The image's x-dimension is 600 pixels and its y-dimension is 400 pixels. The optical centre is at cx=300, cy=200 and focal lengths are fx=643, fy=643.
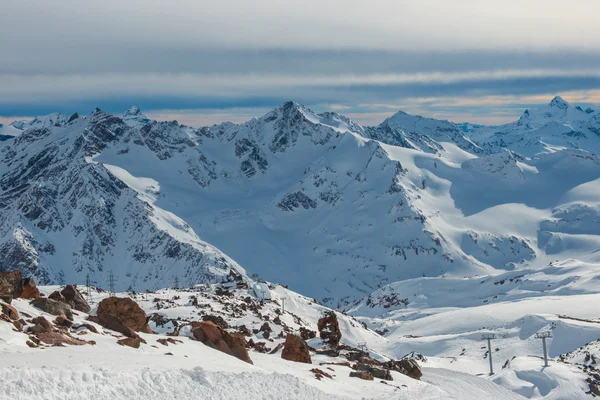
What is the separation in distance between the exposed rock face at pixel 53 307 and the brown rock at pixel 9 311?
3501 mm

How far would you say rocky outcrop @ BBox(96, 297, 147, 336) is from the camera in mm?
41688

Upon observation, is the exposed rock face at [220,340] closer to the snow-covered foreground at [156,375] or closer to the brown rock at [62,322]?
the snow-covered foreground at [156,375]

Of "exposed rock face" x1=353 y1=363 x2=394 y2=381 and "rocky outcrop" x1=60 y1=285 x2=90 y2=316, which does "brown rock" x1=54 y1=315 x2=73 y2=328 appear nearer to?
"rocky outcrop" x1=60 y1=285 x2=90 y2=316

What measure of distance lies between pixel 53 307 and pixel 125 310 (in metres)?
5.61

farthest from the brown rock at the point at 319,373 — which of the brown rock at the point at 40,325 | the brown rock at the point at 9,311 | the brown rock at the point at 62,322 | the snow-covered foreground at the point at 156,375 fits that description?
the brown rock at the point at 9,311

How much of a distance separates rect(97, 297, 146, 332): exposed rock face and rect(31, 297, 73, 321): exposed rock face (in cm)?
371

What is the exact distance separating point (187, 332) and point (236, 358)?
4.82m

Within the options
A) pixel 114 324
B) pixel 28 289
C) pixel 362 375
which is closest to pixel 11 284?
pixel 28 289

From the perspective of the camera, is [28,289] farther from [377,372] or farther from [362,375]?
[377,372]

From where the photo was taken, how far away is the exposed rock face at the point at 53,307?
37344mm

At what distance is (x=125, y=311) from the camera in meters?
42.2

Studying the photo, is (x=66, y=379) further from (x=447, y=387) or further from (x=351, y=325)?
(x=351, y=325)

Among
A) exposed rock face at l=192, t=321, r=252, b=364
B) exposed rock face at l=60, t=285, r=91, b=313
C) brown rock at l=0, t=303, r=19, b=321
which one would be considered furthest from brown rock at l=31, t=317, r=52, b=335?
exposed rock face at l=192, t=321, r=252, b=364

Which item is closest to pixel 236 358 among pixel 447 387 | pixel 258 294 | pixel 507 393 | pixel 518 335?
pixel 447 387
